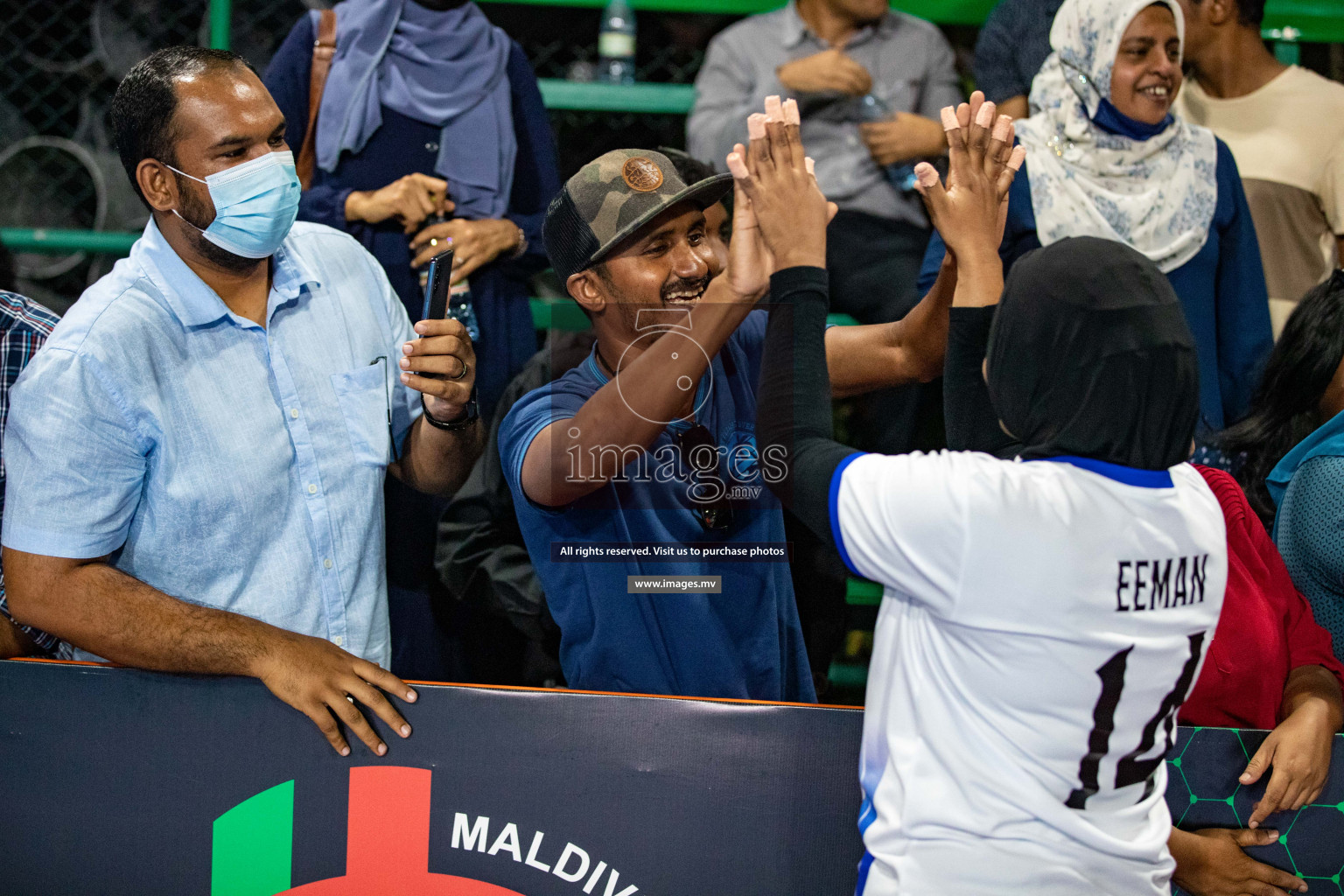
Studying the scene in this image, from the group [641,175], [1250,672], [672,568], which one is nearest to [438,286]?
[641,175]

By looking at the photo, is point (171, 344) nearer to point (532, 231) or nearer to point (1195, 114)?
point (532, 231)

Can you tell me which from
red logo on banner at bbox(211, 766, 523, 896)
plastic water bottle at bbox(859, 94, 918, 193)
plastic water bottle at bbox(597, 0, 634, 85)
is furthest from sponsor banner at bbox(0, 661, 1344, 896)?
plastic water bottle at bbox(597, 0, 634, 85)

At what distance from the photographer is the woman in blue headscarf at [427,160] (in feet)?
8.71

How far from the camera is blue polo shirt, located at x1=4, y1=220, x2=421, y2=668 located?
1.84m

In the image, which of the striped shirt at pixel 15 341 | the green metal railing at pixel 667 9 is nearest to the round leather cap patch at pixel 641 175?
the striped shirt at pixel 15 341

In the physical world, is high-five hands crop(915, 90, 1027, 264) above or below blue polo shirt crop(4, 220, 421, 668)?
above

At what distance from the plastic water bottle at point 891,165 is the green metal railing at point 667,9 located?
2.32 feet

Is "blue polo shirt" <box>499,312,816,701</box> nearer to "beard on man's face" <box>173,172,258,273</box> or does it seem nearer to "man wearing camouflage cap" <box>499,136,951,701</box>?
"man wearing camouflage cap" <box>499,136,951,701</box>

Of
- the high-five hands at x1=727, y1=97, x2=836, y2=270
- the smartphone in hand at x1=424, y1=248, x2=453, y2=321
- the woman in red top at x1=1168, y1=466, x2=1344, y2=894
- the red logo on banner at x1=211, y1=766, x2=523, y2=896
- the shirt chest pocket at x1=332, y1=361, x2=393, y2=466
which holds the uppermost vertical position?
the high-five hands at x1=727, y1=97, x2=836, y2=270

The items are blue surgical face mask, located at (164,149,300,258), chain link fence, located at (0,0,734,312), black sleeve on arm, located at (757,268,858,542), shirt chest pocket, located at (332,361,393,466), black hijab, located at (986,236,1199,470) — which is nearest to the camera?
black hijab, located at (986,236,1199,470)

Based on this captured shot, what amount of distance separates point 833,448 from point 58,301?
12.8 feet

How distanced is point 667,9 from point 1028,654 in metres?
3.12

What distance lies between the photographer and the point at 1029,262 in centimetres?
139

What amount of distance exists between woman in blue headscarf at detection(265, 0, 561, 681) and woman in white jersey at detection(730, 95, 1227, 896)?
1431 millimetres
